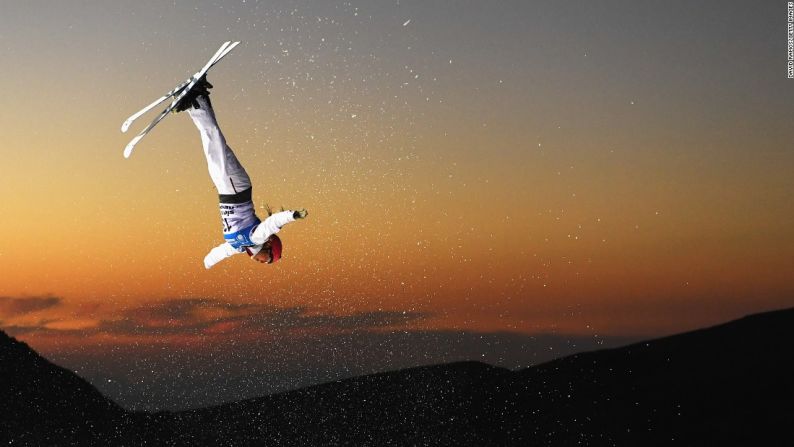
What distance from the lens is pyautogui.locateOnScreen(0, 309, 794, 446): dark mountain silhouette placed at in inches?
1987

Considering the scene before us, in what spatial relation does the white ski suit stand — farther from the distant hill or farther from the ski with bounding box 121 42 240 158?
the distant hill

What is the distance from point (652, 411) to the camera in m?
52.1

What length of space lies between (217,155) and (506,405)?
47648 millimetres

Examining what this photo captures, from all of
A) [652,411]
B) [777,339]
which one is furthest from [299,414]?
[777,339]

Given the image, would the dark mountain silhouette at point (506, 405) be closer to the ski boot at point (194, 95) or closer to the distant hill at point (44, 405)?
the distant hill at point (44, 405)

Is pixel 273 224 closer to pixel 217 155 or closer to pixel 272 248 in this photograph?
pixel 217 155

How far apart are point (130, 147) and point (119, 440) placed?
56201 mm

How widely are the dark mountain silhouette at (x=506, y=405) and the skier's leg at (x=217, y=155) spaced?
39.3 meters

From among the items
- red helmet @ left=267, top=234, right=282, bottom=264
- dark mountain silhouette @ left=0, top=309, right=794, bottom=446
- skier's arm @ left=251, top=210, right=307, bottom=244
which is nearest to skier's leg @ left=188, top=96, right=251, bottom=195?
skier's arm @ left=251, top=210, right=307, bottom=244

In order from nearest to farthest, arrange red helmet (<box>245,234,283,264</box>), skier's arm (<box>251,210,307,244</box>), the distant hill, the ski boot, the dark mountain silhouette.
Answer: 1. skier's arm (<box>251,210,307,244</box>)
2. the ski boot
3. red helmet (<box>245,234,283,264</box>)
4. the dark mountain silhouette
5. the distant hill

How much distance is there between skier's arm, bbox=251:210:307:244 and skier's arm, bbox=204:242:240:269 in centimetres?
112

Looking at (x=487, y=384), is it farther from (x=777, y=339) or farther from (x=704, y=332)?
(x=777, y=339)

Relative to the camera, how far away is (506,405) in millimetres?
59594

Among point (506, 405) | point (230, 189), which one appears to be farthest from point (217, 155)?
point (506, 405)
